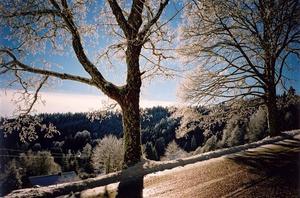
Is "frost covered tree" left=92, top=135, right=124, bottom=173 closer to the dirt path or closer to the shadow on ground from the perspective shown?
the shadow on ground

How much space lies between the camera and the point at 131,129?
759 cm

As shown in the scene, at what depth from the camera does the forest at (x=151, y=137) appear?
15.4m

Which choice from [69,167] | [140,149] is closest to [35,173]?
[69,167]

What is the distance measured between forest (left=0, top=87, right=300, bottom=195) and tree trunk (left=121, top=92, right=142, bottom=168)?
2320 mm

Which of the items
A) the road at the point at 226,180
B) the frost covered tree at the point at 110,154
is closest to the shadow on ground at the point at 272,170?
the road at the point at 226,180

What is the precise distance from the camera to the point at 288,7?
39.1 ft

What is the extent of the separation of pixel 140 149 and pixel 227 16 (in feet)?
25.8

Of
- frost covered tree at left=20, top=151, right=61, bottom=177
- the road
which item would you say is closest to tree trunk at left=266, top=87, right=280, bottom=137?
the road

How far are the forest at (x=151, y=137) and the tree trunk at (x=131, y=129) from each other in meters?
2.32

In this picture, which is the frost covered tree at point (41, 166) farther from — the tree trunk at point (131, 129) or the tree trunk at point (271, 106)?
the tree trunk at point (131, 129)

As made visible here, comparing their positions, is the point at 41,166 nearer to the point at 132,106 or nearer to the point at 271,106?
the point at 271,106

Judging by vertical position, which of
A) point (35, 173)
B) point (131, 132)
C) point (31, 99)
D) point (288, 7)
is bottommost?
point (35, 173)

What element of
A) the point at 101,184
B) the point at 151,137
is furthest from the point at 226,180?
the point at 151,137

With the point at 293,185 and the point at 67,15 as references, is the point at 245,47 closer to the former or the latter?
the point at 67,15
